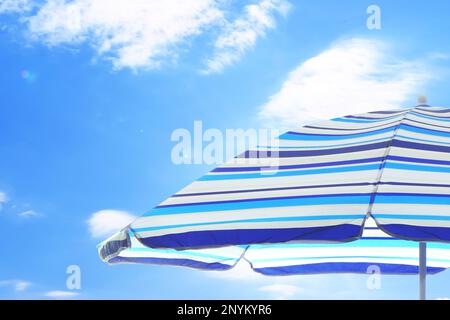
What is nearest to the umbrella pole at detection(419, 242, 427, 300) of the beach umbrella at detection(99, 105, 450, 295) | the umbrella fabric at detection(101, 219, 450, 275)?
the beach umbrella at detection(99, 105, 450, 295)

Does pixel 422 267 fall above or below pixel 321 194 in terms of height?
below

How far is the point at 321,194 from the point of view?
203 inches

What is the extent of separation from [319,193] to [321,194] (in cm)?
4

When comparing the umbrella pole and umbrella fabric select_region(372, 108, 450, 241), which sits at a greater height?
umbrella fabric select_region(372, 108, 450, 241)

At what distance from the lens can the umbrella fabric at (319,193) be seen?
182 inches

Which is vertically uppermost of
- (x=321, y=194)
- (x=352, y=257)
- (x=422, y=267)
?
(x=321, y=194)

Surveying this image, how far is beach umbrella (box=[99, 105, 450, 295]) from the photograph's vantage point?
461 cm

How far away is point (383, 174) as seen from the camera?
5164 mm

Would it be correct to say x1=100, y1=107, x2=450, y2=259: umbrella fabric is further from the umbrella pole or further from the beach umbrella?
the umbrella pole

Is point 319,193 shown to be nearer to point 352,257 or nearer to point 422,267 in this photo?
point 422,267

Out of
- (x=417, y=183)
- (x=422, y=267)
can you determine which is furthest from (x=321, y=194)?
(x=422, y=267)

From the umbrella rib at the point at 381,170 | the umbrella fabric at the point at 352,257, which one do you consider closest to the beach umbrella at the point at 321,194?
the umbrella rib at the point at 381,170
